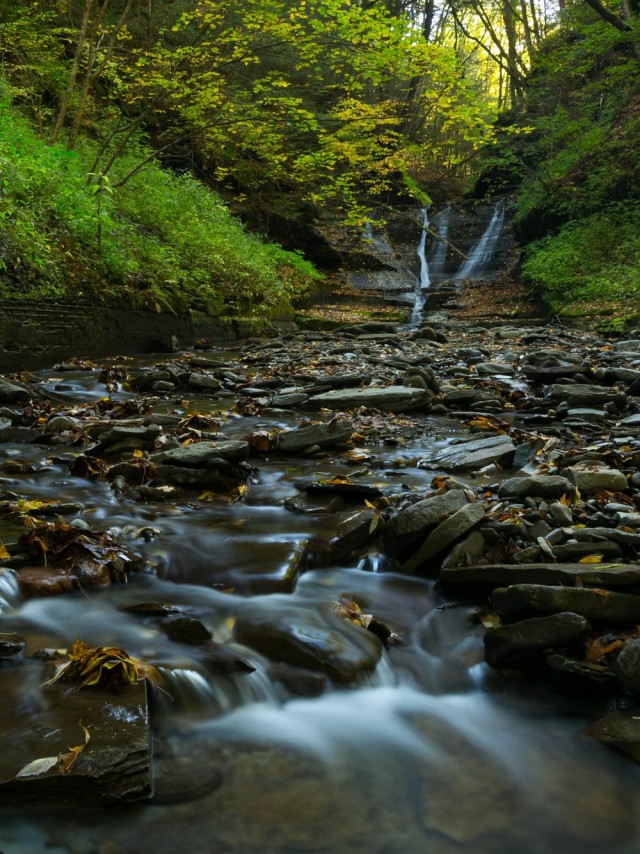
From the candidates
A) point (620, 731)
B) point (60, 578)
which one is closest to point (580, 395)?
point (620, 731)

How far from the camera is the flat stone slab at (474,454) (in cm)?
460

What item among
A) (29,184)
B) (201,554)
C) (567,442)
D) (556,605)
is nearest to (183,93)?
(29,184)

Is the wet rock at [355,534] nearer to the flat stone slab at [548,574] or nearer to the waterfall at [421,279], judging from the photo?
the flat stone slab at [548,574]

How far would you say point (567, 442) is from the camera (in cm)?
507

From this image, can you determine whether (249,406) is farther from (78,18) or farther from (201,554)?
(78,18)

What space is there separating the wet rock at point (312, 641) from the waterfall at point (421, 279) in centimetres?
1589

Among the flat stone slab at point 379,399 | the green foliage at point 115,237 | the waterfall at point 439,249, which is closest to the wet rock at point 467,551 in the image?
the flat stone slab at point 379,399

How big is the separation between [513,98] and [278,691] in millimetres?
35759

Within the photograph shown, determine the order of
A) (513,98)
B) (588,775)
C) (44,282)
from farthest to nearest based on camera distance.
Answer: (513,98)
(44,282)
(588,775)

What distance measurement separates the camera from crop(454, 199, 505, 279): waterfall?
24.0 m

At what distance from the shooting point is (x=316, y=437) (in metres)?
5.20

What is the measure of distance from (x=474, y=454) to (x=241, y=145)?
10.7 m

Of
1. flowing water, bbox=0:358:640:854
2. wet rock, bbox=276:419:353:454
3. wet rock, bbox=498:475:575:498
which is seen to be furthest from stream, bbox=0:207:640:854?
wet rock, bbox=276:419:353:454

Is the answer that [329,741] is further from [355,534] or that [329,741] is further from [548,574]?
[355,534]
